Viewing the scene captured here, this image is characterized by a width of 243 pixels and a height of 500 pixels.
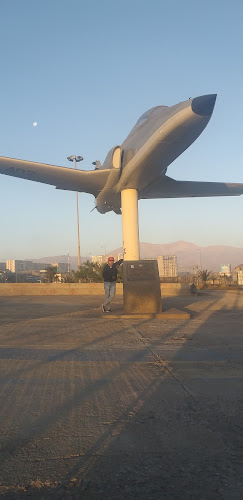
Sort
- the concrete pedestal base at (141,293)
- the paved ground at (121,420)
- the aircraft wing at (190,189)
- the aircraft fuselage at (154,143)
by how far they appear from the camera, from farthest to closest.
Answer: the aircraft wing at (190,189), the aircraft fuselage at (154,143), the concrete pedestal base at (141,293), the paved ground at (121,420)

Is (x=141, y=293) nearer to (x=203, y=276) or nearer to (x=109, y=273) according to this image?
(x=109, y=273)

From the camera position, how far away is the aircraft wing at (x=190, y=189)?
65.2 ft

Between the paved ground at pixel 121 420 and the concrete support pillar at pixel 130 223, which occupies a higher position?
the concrete support pillar at pixel 130 223

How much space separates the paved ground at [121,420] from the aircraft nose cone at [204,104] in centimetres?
866

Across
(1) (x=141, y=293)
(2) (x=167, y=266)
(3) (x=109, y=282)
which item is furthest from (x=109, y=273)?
(2) (x=167, y=266)

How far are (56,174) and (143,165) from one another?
12.9 feet

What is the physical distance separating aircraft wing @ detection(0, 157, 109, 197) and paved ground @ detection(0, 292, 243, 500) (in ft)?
37.1

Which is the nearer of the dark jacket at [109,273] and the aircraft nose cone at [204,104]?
the dark jacket at [109,273]

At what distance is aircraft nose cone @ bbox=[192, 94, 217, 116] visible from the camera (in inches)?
522

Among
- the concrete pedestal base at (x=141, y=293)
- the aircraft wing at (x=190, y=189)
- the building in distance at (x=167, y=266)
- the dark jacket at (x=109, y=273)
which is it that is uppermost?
the aircraft wing at (x=190, y=189)

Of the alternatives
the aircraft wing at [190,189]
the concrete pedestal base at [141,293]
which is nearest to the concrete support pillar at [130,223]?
the aircraft wing at [190,189]

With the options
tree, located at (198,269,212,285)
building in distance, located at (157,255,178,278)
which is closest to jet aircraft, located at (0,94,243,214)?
tree, located at (198,269,212,285)

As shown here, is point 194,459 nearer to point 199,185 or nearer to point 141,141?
point 141,141

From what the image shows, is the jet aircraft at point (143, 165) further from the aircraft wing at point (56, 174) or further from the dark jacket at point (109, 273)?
the dark jacket at point (109, 273)
